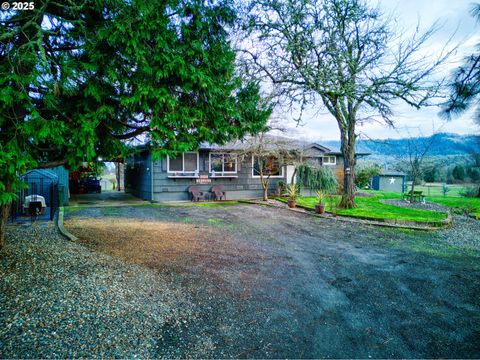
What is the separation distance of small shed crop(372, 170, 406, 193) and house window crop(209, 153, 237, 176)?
15.3m

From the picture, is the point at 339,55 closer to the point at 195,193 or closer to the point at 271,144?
the point at 271,144

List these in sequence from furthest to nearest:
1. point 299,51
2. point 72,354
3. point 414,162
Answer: point 414,162 < point 299,51 < point 72,354

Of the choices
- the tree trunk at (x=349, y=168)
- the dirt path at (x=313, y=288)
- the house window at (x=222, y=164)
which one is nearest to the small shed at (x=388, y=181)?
the tree trunk at (x=349, y=168)

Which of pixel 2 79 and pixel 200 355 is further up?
pixel 2 79

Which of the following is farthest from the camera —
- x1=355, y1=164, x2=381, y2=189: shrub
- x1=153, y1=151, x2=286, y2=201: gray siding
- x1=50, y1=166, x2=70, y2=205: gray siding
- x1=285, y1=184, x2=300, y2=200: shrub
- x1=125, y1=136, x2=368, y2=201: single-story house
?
x1=355, y1=164, x2=381, y2=189: shrub

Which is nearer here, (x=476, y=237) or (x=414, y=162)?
(x=476, y=237)

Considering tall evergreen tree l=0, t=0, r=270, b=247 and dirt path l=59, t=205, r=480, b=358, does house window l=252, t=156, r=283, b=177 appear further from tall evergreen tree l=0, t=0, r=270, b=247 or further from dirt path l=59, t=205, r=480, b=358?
tall evergreen tree l=0, t=0, r=270, b=247

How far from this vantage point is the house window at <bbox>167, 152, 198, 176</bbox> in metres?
13.5

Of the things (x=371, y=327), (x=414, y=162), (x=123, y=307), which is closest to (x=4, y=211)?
(x=123, y=307)

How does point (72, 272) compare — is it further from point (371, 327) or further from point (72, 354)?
point (371, 327)

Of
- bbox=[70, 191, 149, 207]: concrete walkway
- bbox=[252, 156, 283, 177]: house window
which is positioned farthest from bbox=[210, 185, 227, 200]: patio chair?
bbox=[70, 191, 149, 207]: concrete walkway

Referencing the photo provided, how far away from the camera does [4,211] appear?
4285 millimetres

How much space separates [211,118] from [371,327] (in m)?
3.64

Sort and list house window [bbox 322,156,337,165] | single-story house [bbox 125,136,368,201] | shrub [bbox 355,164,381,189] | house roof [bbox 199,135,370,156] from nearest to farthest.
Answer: house roof [bbox 199,135,370,156] → single-story house [bbox 125,136,368,201] → house window [bbox 322,156,337,165] → shrub [bbox 355,164,381,189]
